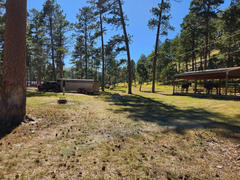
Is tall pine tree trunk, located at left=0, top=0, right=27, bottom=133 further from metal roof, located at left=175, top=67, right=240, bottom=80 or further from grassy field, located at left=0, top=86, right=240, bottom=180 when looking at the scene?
metal roof, located at left=175, top=67, right=240, bottom=80

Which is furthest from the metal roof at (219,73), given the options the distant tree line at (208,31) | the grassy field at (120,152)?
the grassy field at (120,152)

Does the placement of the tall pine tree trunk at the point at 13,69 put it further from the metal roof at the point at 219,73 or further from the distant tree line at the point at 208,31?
the distant tree line at the point at 208,31

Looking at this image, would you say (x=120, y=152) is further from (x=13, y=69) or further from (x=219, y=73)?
(x=219, y=73)

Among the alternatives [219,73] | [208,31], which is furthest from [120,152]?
[208,31]

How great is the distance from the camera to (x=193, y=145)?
338 centimetres

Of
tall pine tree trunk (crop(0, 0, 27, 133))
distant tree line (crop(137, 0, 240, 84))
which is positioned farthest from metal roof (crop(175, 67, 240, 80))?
tall pine tree trunk (crop(0, 0, 27, 133))

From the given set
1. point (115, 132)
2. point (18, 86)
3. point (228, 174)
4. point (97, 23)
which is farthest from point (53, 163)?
point (97, 23)

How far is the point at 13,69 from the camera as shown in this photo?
461 cm

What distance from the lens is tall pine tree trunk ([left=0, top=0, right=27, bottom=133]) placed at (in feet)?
14.3

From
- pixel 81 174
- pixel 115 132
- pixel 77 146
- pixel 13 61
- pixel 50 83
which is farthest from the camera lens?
pixel 50 83

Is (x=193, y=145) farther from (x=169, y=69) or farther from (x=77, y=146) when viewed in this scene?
(x=169, y=69)

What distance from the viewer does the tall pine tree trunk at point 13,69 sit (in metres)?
4.37

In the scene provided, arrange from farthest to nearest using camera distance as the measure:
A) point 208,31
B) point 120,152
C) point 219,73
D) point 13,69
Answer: point 208,31 < point 219,73 < point 13,69 < point 120,152

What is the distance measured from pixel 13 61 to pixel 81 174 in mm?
4909
